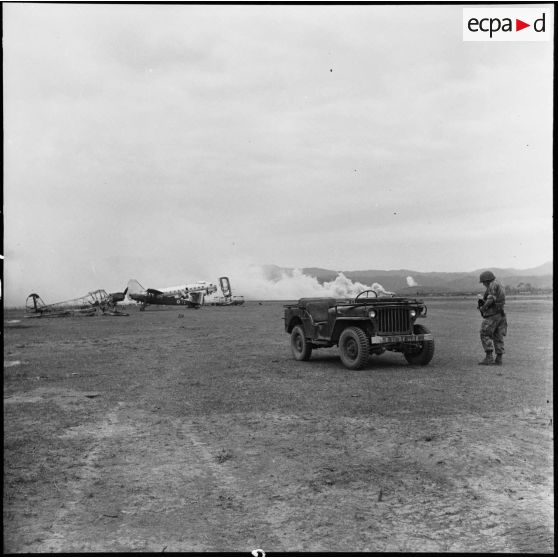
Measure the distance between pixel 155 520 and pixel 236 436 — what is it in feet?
6.98

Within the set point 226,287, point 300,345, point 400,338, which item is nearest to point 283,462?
point 400,338

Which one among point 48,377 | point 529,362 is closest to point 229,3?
point 48,377

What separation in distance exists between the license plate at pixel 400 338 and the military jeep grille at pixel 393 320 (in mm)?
295

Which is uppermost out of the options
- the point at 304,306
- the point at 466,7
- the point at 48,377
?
the point at 466,7

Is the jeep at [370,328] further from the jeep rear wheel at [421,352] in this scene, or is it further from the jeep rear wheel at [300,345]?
the jeep rear wheel at [300,345]

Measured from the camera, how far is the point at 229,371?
34.1ft

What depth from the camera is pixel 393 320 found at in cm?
1070

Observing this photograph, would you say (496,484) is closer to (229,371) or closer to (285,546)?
(285,546)

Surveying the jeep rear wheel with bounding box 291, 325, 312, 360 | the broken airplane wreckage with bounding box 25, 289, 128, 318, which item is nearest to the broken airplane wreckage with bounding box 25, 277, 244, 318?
the broken airplane wreckage with bounding box 25, 289, 128, 318

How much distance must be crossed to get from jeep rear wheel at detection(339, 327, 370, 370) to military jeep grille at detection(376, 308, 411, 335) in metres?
0.46

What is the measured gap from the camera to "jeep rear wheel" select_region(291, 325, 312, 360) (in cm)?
1181

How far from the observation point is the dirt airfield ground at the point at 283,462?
11.8ft

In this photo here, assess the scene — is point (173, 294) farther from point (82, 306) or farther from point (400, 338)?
point (400, 338)

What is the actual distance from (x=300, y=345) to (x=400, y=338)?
252 centimetres
